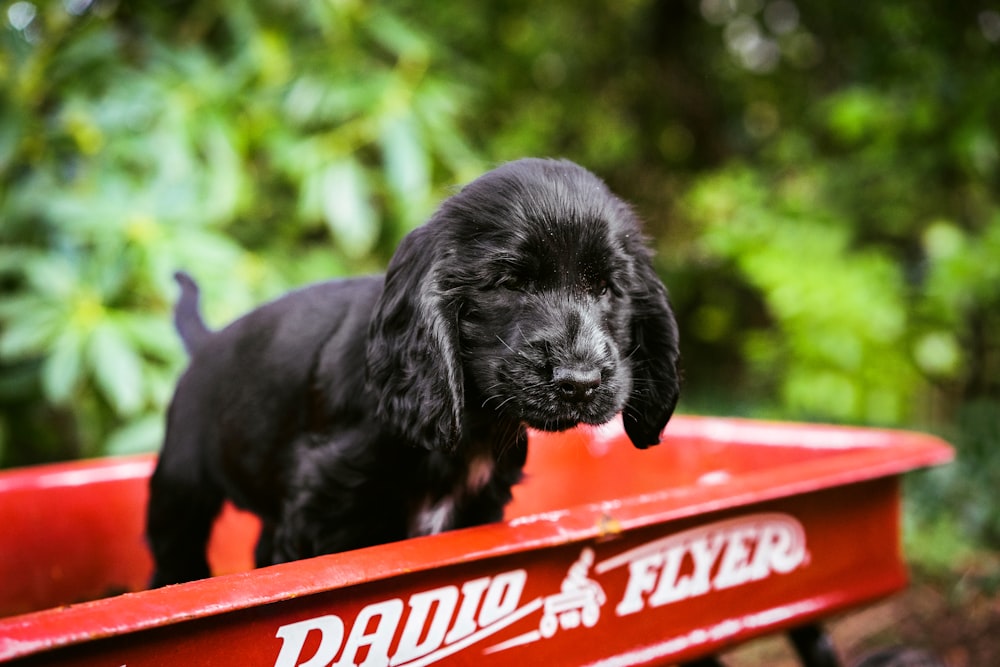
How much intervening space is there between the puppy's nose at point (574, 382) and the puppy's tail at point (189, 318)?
1.14m

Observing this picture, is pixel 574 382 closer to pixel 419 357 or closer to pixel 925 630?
pixel 419 357

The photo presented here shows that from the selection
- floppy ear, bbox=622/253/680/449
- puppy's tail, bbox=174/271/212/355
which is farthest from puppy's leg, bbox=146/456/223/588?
floppy ear, bbox=622/253/680/449

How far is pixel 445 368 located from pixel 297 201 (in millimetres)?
3053

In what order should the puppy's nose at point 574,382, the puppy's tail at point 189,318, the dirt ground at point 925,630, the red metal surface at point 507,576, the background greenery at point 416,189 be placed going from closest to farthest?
the red metal surface at point 507,576 < the puppy's nose at point 574,382 < the puppy's tail at point 189,318 < the dirt ground at point 925,630 < the background greenery at point 416,189

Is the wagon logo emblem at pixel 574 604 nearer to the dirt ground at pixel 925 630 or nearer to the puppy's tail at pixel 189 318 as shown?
the puppy's tail at pixel 189 318

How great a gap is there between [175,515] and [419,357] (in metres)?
0.88

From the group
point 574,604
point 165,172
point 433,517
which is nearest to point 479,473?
point 433,517

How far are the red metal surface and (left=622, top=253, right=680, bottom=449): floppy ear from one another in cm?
14

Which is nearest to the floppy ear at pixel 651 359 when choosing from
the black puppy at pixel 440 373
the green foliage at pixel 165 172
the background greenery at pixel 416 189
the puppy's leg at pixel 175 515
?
the black puppy at pixel 440 373

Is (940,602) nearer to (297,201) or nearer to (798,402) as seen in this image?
(798,402)

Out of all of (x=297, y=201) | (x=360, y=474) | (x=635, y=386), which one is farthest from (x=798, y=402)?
(x=360, y=474)

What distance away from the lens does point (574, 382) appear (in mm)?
1402

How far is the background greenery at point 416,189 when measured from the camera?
3328 mm

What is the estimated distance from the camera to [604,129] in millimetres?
6523
